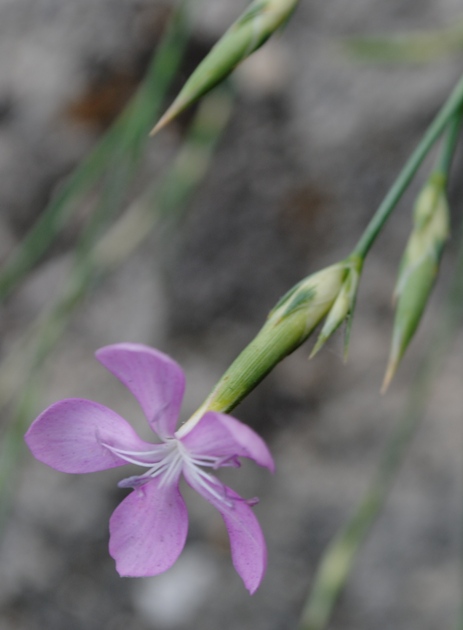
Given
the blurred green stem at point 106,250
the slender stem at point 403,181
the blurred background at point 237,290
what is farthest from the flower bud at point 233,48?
the blurred background at point 237,290

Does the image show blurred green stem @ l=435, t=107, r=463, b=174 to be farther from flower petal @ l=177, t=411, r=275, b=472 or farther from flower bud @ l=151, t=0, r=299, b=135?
flower petal @ l=177, t=411, r=275, b=472

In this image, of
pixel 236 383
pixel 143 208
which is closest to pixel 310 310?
pixel 236 383

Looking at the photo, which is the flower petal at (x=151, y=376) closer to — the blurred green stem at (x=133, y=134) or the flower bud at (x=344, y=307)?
the flower bud at (x=344, y=307)

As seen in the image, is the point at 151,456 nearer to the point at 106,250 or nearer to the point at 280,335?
the point at 280,335

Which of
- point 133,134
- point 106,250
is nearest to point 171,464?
point 133,134

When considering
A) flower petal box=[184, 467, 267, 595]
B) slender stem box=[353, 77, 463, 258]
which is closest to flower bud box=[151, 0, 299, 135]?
slender stem box=[353, 77, 463, 258]

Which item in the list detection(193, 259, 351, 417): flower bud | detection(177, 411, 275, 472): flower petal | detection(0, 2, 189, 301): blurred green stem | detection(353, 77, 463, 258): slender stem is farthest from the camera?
detection(0, 2, 189, 301): blurred green stem
